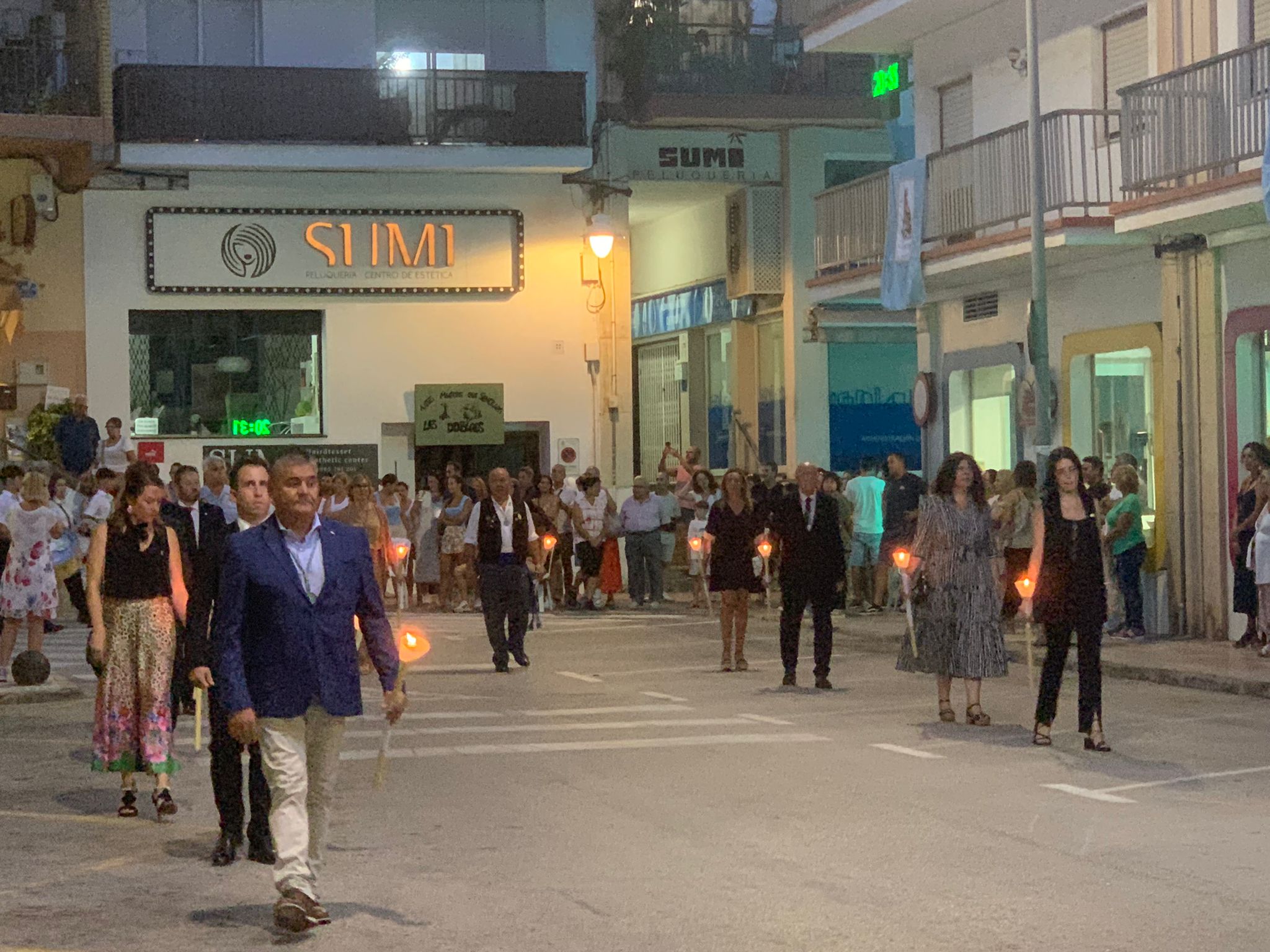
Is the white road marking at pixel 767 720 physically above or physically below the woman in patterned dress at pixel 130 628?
below

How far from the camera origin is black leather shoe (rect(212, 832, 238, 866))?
9664 millimetres

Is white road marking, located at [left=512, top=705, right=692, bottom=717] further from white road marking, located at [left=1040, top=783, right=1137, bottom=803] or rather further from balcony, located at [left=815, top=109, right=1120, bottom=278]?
balcony, located at [left=815, top=109, right=1120, bottom=278]

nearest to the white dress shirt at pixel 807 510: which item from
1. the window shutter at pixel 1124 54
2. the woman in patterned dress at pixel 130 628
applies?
the woman in patterned dress at pixel 130 628

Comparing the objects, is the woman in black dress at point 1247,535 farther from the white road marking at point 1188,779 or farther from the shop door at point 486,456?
the shop door at point 486,456

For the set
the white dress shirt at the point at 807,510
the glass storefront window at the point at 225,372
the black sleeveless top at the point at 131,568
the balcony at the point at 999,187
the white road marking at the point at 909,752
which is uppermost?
the balcony at the point at 999,187

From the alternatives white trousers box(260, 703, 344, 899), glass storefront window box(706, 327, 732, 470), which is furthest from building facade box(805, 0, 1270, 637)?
white trousers box(260, 703, 344, 899)

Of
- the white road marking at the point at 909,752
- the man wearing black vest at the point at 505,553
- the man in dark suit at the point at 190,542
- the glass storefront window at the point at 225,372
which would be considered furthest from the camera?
the glass storefront window at the point at 225,372

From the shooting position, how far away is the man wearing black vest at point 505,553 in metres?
20.0

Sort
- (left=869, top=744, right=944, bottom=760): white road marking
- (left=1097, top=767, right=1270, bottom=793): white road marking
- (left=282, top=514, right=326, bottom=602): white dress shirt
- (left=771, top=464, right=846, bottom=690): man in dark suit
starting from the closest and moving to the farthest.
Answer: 1. (left=282, top=514, right=326, bottom=602): white dress shirt
2. (left=1097, top=767, right=1270, bottom=793): white road marking
3. (left=869, top=744, right=944, bottom=760): white road marking
4. (left=771, top=464, right=846, bottom=690): man in dark suit

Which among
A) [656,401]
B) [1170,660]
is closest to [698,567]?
[1170,660]

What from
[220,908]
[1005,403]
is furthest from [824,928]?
[1005,403]

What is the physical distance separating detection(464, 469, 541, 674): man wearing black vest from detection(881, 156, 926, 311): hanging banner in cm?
771

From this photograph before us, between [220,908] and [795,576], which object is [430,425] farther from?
[220,908]

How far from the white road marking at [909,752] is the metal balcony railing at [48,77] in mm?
20435
